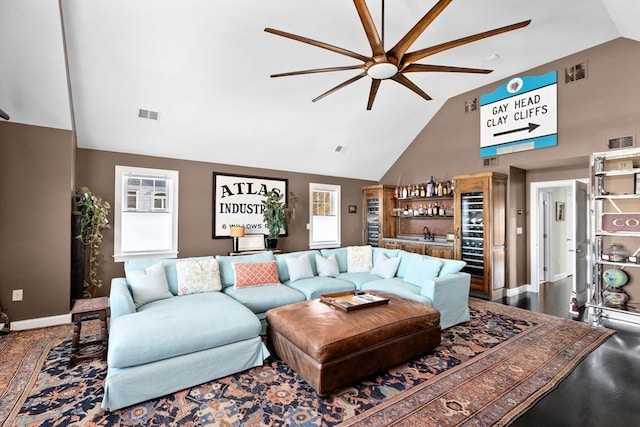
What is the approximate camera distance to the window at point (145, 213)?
4812mm

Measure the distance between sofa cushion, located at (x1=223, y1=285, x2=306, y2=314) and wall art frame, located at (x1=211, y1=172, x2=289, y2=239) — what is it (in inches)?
81.9

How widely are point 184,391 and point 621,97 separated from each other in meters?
6.37

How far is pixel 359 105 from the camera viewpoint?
17.6ft

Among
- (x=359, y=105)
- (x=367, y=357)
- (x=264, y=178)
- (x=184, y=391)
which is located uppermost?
(x=359, y=105)

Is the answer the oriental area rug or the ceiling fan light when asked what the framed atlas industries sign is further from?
the ceiling fan light

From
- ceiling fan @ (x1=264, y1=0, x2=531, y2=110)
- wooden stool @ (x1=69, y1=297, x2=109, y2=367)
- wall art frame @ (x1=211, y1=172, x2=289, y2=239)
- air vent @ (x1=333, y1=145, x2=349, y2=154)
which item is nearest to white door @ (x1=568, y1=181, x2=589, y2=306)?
ceiling fan @ (x1=264, y1=0, x2=531, y2=110)

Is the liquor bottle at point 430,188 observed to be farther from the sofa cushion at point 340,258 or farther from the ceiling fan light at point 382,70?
the ceiling fan light at point 382,70

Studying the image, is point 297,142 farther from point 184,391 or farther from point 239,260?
point 184,391

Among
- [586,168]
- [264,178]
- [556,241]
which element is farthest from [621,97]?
[264,178]

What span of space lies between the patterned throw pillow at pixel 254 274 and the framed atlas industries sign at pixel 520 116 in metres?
4.51

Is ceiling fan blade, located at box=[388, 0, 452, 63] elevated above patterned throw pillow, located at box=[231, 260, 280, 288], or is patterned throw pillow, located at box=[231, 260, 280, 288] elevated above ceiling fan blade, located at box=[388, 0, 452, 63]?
ceiling fan blade, located at box=[388, 0, 452, 63]

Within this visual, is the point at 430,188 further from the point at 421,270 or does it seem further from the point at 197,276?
the point at 197,276

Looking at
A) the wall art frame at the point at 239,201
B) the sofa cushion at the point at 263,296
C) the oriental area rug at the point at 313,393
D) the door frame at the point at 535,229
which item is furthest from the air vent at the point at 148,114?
the door frame at the point at 535,229

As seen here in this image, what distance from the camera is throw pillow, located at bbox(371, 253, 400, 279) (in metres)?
4.61
